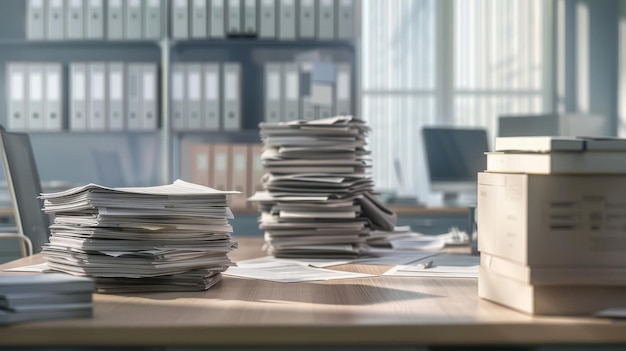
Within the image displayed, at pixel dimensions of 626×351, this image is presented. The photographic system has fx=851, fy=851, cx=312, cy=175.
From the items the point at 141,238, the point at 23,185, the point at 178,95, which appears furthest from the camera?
the point at 178,95

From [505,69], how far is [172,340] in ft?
15.7

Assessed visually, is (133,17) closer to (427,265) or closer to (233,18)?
(233,18)

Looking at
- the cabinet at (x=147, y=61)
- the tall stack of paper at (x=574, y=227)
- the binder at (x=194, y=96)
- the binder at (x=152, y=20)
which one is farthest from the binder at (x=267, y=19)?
the tall stack of paper at (x=574, y=227)

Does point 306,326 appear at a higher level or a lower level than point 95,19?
lower

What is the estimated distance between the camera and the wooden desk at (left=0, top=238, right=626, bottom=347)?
1016mm

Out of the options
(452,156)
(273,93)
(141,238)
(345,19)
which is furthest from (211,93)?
(141,238)

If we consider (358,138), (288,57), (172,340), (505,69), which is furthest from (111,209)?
(505,69)

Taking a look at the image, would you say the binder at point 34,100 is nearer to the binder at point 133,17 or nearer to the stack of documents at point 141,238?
the binder at point 133,17

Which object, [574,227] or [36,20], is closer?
[574,227]

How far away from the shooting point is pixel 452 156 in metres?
4.66

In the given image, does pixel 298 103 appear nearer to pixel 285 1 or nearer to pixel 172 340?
pixel 285 1

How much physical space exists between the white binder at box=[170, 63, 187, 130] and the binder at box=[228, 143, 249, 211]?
317 mm

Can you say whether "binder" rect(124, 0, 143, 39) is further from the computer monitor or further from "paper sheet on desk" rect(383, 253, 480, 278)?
"paper sheet on desk" rect(383, 253, 480, 278)

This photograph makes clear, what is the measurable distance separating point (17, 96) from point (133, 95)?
0.59 m
